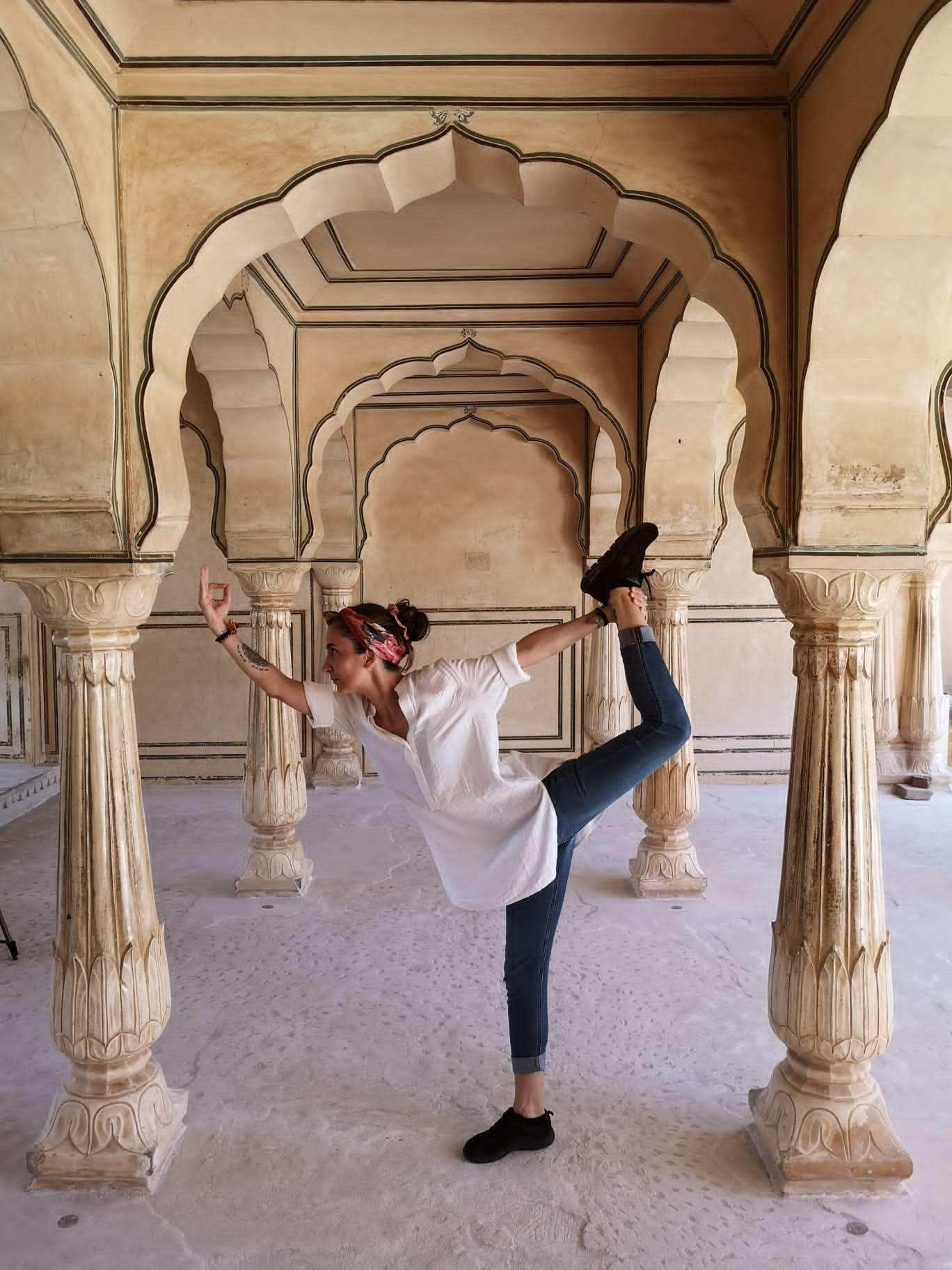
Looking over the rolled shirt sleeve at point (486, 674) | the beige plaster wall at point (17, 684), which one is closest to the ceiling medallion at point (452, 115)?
the rolled shirt sleeve at point (486, 674)

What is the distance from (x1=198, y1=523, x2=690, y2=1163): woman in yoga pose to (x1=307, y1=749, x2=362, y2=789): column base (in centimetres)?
570

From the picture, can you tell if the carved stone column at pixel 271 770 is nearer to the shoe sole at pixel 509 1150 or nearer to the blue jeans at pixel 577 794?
the shoe sole at pixel 509 1150

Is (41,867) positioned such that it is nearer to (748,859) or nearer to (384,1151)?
(384,1151)

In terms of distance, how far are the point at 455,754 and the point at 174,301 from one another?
1536mm

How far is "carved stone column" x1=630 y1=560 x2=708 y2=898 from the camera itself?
5184 millimetres

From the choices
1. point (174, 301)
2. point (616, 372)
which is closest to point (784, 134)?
point (174, 301)

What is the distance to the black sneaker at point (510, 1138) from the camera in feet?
8.98

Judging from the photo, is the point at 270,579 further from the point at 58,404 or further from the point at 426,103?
the point at 426,103

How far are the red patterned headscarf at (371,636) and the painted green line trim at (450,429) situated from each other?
5.53 meters

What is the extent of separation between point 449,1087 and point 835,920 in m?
1.40

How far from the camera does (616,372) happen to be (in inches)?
212

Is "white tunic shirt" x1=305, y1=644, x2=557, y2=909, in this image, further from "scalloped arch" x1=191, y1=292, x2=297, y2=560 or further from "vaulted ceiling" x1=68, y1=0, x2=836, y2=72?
"scalloped arch" x1=191, y1=292, x2=297, y2=560

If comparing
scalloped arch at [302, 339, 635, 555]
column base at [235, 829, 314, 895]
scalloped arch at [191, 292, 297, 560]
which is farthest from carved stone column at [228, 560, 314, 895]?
scalloped arch at [302, 339, 635, 555]

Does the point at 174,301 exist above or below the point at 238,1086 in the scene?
above
